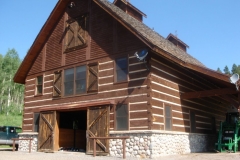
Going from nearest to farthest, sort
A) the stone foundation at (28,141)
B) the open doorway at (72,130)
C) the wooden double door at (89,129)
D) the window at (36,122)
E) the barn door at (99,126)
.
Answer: the barn door at (99,126) → the wooden double door at (89,129) → the stone foundation at (28,141) → the open doorway at (72,130) → the window at (36,122)

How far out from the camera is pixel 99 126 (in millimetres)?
16891

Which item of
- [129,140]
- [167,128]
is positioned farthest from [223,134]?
[129,140]

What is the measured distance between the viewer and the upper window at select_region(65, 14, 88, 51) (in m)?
19.6

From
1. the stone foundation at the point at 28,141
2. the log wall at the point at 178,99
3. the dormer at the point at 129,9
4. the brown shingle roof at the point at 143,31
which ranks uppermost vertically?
the dormer at the point at 129,9

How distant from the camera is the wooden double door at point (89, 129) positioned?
1653 cm

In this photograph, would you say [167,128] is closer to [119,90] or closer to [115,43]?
[119,90]

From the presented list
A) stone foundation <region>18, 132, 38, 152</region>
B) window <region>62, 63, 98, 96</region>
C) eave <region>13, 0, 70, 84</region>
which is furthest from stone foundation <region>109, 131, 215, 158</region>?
eave <region>13, 0, 70, 84</region>

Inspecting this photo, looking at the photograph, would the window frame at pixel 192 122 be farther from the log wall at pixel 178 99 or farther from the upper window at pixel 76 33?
the upper window at pixel 76 33

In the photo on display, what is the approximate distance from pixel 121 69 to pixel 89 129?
405 cm

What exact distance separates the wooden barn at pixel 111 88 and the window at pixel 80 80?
0.21ft

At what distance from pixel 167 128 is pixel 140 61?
4140mm

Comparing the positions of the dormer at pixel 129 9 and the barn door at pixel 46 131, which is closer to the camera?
the barn door at pixel 46 131

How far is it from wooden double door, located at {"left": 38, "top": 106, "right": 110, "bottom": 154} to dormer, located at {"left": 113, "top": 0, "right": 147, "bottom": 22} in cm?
1062

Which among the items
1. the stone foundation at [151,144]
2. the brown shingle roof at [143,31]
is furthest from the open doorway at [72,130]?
the brown shingle roof at [143,31]
